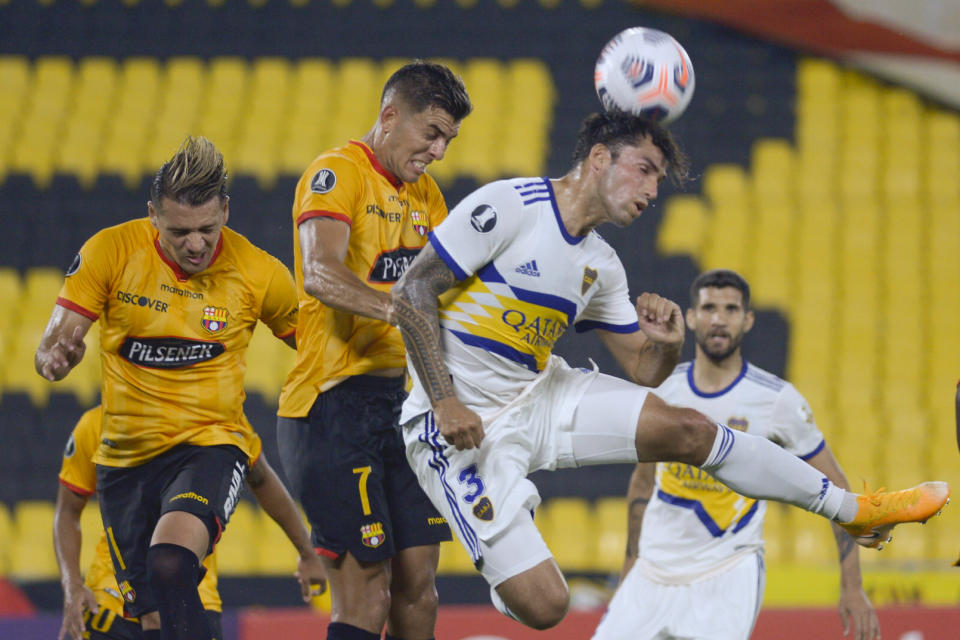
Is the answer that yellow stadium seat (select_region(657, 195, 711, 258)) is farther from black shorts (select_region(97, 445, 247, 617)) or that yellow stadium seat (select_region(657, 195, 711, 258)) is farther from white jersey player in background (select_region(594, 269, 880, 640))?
black shorts (select_region(97, 445, 247, 617))

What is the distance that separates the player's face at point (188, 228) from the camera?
429cm

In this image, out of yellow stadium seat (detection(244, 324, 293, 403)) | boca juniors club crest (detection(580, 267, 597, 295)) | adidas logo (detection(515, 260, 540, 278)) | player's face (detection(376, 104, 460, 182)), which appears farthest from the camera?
yellow stadium seat (detection(244, 324, 293, 403))

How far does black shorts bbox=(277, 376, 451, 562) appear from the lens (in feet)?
13.9

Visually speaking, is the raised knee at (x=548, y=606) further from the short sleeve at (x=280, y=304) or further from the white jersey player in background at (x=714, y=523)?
the white jersey player in background at (x=714, y=523)

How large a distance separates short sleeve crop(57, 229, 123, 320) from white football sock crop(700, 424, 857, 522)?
7.26 feet

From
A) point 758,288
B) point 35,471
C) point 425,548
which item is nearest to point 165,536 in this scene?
point 425,548

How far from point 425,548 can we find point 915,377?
6686mm

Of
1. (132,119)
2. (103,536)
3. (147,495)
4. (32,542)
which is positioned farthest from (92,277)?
(132,119)

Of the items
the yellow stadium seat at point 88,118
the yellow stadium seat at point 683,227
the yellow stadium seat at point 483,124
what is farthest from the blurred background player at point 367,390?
the yellow stadium seat at point 88,118

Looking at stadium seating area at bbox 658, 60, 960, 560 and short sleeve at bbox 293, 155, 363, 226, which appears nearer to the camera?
short sleeve at bbox 293, 155, 363, 226

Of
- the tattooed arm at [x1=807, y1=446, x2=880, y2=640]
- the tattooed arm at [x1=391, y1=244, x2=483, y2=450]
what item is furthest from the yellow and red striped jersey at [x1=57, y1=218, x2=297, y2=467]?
the tattooed arm at [x1=807, y1=446, x2=880, y2=640]

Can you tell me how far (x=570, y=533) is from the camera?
8711mm

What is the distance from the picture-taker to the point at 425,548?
4418 millimetres

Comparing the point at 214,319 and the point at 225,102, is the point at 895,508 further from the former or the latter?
the point at 225,102
